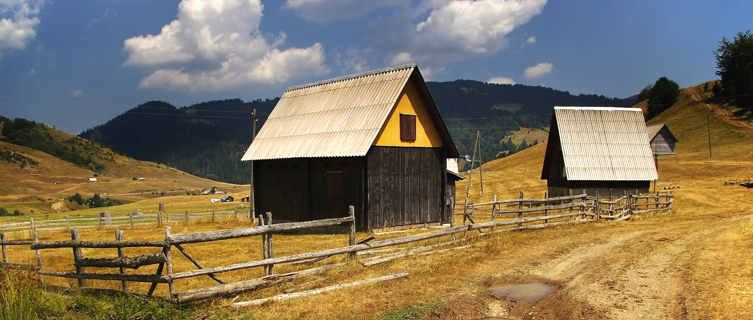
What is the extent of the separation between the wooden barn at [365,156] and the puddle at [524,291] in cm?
1288

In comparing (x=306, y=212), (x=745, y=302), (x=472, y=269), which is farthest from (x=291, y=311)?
(x=306, y=212)

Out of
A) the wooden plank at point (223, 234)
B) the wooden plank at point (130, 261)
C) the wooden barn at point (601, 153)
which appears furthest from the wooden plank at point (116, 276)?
the wooden barn at point (601, 153)

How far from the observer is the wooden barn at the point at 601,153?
39875 millimetres

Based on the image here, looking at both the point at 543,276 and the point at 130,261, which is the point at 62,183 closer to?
the point at 130,261

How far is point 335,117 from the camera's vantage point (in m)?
27.3

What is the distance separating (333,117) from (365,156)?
383cm

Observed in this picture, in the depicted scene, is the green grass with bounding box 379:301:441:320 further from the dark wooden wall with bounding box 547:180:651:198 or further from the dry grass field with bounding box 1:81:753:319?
the dark wooden wall with bounding box 547:180:651:198

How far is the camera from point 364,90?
89.7 feet

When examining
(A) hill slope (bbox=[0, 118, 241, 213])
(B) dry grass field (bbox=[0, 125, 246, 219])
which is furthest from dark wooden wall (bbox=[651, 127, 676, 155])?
(A) hill slope (bbox=[0, 118, 241, 213])

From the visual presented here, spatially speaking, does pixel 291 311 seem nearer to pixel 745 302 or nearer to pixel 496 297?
pixel 496 297

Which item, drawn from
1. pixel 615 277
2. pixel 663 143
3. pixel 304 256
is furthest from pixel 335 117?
pixel 663 143

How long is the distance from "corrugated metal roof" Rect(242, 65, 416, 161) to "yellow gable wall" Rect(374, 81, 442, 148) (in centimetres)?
71

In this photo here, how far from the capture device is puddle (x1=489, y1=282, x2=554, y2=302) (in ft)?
34.8

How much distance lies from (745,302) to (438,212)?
17945mm
